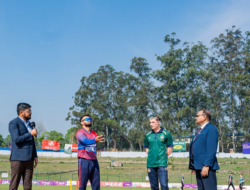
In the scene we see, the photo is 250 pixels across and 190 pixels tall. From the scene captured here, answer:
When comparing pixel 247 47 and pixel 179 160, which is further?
pixel 247 47

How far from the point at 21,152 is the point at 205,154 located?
3753 mm

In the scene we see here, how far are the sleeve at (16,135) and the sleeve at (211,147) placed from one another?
359 cm

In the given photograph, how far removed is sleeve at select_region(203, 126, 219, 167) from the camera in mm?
5668

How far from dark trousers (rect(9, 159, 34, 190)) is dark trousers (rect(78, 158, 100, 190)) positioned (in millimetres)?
1183

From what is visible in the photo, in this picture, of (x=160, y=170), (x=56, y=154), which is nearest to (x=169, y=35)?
(x=56, y=154)

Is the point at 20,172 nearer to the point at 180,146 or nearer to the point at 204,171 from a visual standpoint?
the point at 204,171

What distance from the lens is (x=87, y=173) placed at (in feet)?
21.8

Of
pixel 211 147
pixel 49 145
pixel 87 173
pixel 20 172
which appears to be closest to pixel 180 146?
pixel 49 145

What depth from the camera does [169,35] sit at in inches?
2579

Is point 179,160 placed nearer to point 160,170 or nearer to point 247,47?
point 247,47

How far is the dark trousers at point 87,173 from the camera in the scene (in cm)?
663

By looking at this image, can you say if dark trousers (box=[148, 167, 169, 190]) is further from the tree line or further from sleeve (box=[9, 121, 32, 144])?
the tree line

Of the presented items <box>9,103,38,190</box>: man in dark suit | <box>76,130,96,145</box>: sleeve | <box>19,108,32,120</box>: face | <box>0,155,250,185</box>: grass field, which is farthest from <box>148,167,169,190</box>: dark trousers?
<box>0,155,250,185</box>: grass field

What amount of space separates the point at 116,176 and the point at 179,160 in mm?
15282
